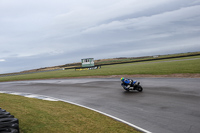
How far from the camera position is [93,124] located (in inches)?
302

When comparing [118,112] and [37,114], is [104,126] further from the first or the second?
[37,114]

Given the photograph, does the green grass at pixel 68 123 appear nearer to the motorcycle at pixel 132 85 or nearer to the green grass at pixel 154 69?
A: the motorcycle at pixel 132 85

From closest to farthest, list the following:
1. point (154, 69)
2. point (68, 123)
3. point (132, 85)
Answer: point (68, 123) → point (132, 85) → point (154, 69)

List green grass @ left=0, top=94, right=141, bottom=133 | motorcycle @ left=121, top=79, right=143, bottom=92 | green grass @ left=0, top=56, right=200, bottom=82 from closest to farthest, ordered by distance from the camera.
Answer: green grass @ left=0, top=94, right=141, bottom=133, motorcycle @ left=121, top=79, right=143, bottom=92, green grass @ left=0, top=56, right=200, bottom=82

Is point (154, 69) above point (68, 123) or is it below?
above

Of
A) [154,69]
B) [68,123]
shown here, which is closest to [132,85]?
[68,123]

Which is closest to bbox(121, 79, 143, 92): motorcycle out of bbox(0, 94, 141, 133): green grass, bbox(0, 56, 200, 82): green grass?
bbox(0, 94, 141, 133): green grass

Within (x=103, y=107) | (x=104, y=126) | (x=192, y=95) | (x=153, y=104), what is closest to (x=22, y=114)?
(x=104, y=126)

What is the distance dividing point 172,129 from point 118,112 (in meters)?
3.39

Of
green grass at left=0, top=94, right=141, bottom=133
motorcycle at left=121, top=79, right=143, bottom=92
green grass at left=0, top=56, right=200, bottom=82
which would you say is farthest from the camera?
green grass at left=0, top=56, right=200, bottom=82

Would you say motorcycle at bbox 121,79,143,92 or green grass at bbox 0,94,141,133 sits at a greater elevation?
motorcycle at bbox 121,79,143,92

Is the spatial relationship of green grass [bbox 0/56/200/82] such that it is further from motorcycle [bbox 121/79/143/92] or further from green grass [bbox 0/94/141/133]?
green grass [bbox 0/94/141/133]

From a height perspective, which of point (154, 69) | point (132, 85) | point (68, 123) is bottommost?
point (68, 123)

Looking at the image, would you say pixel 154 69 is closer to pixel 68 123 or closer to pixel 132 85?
pixel 132 85
